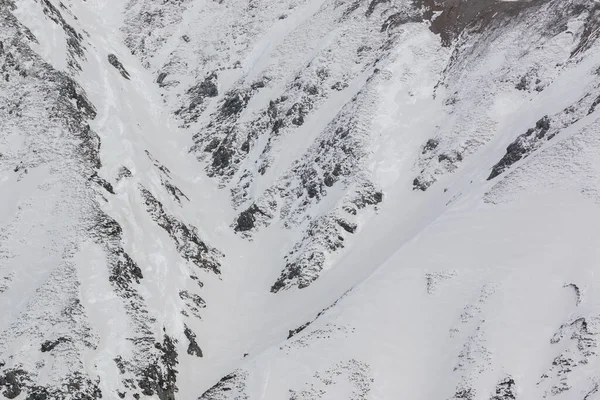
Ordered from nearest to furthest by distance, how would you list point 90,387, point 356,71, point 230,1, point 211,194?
point 90,387 → point 211,194 → point 356,71 → point 230,1

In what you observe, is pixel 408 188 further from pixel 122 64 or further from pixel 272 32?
pixel 122 64

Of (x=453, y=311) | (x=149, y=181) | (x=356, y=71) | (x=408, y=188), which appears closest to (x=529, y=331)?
(x=453, y=311)

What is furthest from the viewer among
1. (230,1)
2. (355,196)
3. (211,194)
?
(230,1)

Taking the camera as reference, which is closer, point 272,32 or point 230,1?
point 272,32

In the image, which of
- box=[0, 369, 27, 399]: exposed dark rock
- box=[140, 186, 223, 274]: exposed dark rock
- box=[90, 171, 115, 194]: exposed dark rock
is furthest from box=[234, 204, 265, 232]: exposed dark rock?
box=[0, 369, 27, 399]: exposed dark rock

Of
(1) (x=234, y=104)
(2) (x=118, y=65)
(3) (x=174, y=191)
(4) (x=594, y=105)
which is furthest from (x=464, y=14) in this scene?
(2) (x=118, y=65)
